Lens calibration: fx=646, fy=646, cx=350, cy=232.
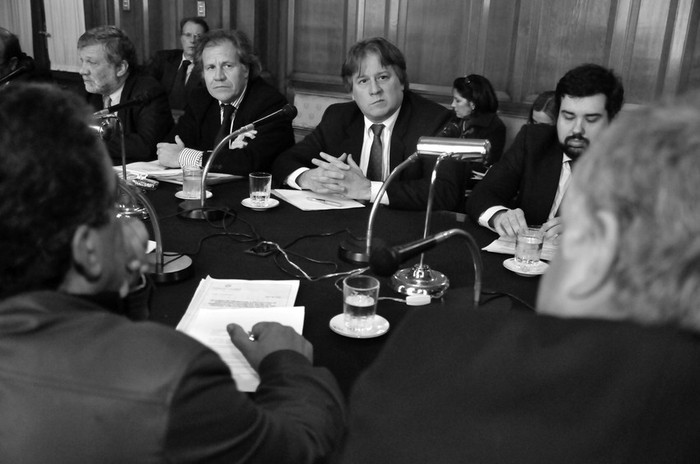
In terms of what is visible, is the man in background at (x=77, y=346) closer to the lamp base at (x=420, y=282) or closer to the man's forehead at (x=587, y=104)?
the lamp base at (x=420, y=282)

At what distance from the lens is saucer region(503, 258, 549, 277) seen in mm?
1733

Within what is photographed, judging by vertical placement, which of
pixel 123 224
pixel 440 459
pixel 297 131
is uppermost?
pixel 123 224

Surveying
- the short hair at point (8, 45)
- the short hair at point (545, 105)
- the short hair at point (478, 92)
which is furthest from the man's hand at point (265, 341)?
the short hair at point (8, 45)

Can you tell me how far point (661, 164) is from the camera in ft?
1.93

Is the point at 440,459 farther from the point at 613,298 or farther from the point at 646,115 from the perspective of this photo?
the point at 646,115

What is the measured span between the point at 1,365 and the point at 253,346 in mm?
512

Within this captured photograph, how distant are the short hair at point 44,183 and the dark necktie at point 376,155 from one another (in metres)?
2.06

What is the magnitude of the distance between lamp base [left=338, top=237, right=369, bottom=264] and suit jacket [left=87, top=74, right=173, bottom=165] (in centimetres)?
173

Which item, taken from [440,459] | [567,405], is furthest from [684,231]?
[440,459]

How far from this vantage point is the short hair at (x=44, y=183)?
2.45 feet

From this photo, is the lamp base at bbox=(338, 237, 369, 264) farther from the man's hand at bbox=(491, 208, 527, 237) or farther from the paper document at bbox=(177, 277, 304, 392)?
the man's hand at bbox=(491, 208, 527, 237)

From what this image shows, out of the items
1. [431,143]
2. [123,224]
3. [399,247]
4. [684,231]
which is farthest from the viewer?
[431,143]

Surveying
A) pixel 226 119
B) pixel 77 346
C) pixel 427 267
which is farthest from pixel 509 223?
pixel 226 119

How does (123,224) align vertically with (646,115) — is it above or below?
below
